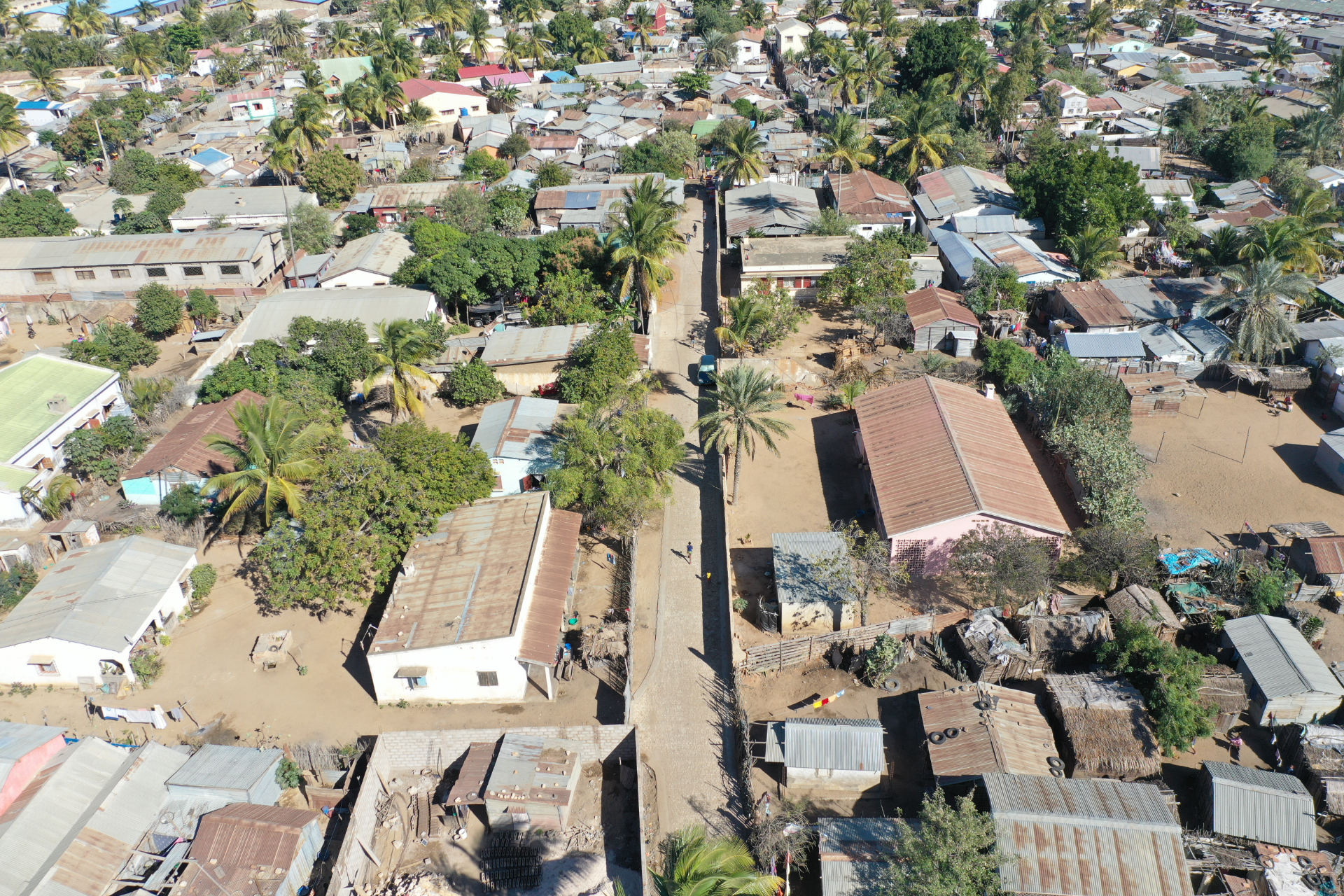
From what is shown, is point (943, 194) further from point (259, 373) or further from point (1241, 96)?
point (259, 373)

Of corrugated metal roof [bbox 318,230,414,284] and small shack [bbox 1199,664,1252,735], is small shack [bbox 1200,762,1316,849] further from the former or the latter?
corrugated metal roof [bbox 318,230,414,284]

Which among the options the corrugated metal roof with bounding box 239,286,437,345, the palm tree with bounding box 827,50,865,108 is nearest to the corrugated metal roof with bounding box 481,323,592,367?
the corrugated metal roof with bounding box 239,286,437,345

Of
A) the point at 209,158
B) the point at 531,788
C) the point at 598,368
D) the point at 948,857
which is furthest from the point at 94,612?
the point at 209,158

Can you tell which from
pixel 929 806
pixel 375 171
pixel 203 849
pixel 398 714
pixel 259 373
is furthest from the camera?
pixel 375 171

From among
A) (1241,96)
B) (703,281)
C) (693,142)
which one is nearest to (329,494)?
(703,281)

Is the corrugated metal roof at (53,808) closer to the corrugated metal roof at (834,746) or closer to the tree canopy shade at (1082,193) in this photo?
the corrugated metal roof at (834,746)

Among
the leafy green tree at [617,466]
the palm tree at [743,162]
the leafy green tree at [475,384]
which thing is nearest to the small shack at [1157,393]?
the leafy green tree at [617,466]

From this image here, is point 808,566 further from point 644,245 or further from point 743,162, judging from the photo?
point 743,162
